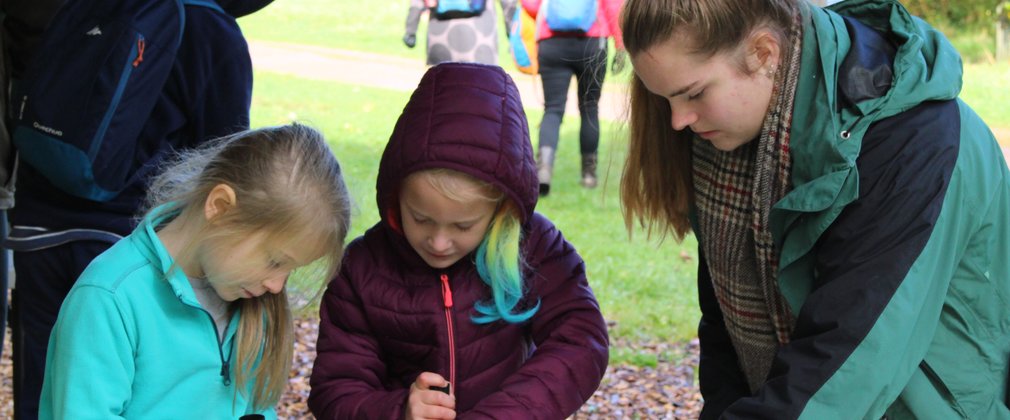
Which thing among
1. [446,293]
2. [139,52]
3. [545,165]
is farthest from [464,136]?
[545,165]

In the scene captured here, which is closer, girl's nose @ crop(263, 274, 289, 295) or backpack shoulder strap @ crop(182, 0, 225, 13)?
girl's nose @ crop(263, 274, 289, 295)

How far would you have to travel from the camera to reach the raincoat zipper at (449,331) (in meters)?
2.40

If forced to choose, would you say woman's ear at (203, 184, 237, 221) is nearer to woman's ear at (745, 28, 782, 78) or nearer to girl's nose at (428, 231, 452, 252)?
girl's nose at (428, 231, 452, 252)

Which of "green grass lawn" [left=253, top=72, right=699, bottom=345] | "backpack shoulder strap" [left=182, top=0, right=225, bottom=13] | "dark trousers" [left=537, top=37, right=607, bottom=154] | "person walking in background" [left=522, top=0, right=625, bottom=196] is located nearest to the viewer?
"backpack shoulder strap" [left=182, top=0, right=225, bottom=13]

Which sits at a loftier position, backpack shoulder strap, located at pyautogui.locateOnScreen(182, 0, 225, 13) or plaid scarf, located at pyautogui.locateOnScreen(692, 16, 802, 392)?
backpack shoulder strap, located at pyautogui.locateOnScreen(182, 0, 225, 13)

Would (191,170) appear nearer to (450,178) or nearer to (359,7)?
(450,178)

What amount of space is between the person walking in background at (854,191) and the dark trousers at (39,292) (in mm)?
1462

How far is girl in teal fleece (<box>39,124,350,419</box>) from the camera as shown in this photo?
2.13 meters

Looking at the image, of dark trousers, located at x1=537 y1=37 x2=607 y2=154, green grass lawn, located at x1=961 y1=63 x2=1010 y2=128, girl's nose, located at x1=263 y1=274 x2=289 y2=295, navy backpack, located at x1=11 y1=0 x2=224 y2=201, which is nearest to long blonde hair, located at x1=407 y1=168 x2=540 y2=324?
girl's nose, located at x1=263 y1=274 x2=289 y2=295

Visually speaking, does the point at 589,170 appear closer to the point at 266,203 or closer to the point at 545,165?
the point at 545,165

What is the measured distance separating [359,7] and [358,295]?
1874cm

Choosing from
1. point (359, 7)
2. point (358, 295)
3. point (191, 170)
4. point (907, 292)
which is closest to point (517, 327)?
point (358, 295)

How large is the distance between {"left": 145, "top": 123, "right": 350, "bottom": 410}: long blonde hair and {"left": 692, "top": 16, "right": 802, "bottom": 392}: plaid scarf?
74 centimetres

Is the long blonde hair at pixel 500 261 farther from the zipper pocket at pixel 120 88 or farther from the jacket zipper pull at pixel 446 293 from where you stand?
the zipper pocket at pixel 120 88
